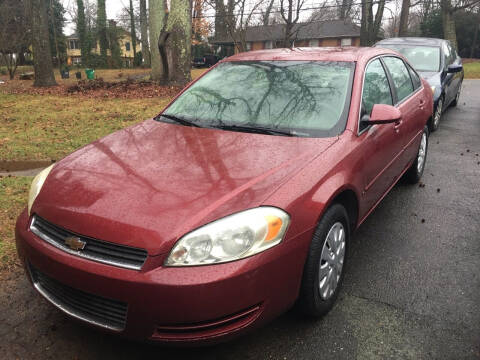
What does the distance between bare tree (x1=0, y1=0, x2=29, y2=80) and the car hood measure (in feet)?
77.0

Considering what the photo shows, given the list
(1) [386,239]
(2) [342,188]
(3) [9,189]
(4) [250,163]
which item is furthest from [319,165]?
(3) [9,189]

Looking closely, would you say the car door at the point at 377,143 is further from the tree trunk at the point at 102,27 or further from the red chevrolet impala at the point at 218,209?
the tree trunk at the point at 102,27

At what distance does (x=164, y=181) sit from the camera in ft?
7.82

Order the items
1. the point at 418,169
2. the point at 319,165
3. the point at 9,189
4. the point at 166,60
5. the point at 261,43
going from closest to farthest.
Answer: the point at 319,165, the point at 9,189, the point at 418,169, the point at 166,60, the point at 261,43

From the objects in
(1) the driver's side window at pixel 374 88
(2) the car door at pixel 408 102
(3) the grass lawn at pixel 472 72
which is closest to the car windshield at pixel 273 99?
(1) the driver's side window at pixel 374 88

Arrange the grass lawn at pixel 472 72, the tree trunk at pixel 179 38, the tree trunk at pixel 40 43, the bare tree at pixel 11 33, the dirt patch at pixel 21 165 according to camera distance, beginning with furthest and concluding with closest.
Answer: the bare tree at pixel 11 33 → the grass lawn at pixel 472 72 → the tree trunk at pixel 40 43 → the tree trunk at pixel 179 38 → the dirt patch at pixel 21 165

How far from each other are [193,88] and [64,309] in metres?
2.26

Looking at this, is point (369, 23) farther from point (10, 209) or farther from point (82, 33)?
point (82, 33)

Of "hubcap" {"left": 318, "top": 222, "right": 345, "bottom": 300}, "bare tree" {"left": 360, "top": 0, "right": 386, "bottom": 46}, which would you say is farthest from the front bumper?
"bare tree" {"left": 360, "top": 0, "right": 386, "bottom": 46}

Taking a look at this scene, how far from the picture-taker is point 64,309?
2.22m

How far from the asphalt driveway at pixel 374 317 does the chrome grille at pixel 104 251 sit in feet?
1.85

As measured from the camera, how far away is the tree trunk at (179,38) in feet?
41.7

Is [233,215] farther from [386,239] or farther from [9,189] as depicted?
[9,189]

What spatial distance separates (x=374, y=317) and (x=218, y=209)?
135 cm
